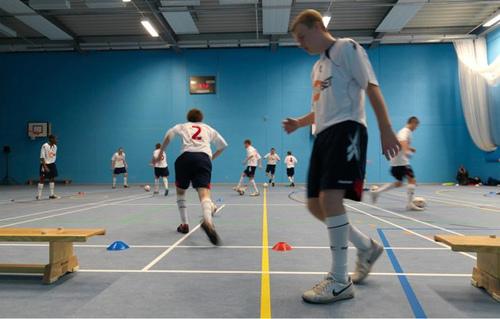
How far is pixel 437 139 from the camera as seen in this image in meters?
19.0

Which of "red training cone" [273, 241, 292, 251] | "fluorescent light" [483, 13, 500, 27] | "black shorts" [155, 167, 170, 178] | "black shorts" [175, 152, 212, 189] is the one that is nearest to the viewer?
"red training cone" [273, 241, 292, 251]

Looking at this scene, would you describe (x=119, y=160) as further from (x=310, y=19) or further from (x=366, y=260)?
(x=310, y=19)

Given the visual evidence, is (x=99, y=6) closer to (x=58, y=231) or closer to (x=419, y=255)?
(x=58, y=231)

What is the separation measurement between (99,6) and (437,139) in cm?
1746

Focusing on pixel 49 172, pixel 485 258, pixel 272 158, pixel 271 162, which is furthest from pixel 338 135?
pixel 271 162

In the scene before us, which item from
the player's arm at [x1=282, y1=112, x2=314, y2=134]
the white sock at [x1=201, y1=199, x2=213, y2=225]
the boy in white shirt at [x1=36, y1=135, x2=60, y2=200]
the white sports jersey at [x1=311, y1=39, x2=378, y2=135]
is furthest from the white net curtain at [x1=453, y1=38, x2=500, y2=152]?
the boy in white shirt at [x1=36, y1=135, x2=60, y2=200]

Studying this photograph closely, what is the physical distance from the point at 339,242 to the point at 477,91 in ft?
62.3

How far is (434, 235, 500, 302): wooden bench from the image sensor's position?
8.29 ft

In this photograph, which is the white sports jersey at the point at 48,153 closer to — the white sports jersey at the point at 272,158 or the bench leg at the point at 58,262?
the white sports jersey at the point at 272,158

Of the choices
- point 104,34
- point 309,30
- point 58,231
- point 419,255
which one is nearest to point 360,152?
point 309,30

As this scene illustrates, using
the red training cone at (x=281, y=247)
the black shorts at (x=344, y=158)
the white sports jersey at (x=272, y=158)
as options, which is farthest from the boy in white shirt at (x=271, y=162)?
the black shorts at (x=344, y=158)

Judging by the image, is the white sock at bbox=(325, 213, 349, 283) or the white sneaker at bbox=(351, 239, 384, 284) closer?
the white sock at bbox=(325, 213, 349, 283)

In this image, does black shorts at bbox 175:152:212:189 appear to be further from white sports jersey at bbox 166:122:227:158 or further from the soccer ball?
the soccer ball

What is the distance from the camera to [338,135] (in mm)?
2428
